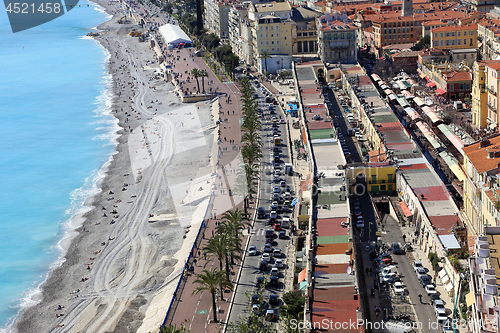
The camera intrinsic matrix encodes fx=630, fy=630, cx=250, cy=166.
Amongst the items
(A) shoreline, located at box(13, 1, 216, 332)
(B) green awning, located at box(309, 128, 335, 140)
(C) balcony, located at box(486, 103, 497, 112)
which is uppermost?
(C) balcony, located at box(486, 103, 497, 112)

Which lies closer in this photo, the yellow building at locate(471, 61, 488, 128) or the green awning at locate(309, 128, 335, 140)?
the yellow building at locate(471, 61, 488, 128)

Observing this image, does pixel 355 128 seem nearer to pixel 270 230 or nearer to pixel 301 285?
pixel 270 230

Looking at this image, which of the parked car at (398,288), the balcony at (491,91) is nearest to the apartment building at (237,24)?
the balcony at (491,91)

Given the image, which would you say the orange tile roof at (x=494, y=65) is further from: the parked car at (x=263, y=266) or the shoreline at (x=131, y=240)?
the parked car at (x=263, y=266)

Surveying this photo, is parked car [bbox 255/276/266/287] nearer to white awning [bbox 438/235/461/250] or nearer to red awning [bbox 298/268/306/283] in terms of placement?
red awning [bbox 298/268/306/283]

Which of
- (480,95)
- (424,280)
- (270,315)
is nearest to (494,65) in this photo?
(480,95)

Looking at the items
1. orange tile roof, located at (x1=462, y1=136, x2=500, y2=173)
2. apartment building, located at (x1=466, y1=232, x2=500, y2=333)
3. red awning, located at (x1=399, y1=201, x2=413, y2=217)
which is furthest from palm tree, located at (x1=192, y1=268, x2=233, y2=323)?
orange tile roof, located at (x1=462, y1=136, x2=500, y2=173)
